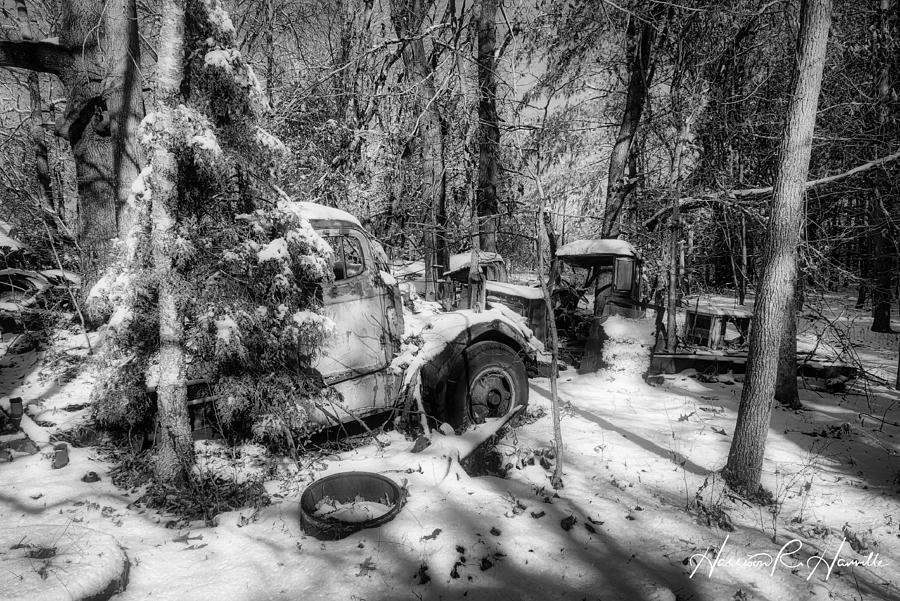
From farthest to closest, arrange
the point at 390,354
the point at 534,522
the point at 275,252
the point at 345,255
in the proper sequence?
1. the point at 390,354
2. the point at 345,255
3. the point at 275,252
4. the point at 534,522

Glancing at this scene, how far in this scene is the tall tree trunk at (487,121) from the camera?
9500 millimetres

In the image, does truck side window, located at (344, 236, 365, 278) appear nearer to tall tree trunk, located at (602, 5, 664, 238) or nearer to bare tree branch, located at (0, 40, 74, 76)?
bare tree branch, located at (0, 40, 74, 76)

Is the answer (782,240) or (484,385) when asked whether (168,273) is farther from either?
(782,240)

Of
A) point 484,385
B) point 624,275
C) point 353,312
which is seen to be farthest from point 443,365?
point 624,275

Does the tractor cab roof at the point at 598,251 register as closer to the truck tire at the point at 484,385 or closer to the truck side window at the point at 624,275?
the truck side window at the point at 624,275

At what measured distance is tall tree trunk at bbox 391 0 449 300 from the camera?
9.73m

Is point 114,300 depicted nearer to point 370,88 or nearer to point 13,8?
point 370,88

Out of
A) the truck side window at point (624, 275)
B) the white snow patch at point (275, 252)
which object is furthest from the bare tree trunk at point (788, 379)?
the white snow patch at point (275, 252)

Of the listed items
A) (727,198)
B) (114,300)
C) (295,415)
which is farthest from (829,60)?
(114,300)

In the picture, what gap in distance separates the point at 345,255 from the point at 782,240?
420 cm

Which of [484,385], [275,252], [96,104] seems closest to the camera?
[275,252]

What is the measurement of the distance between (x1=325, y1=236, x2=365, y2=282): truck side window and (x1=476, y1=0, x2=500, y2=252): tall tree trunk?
3878mm

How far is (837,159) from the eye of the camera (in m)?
8.32

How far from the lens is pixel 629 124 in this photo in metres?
10.4
